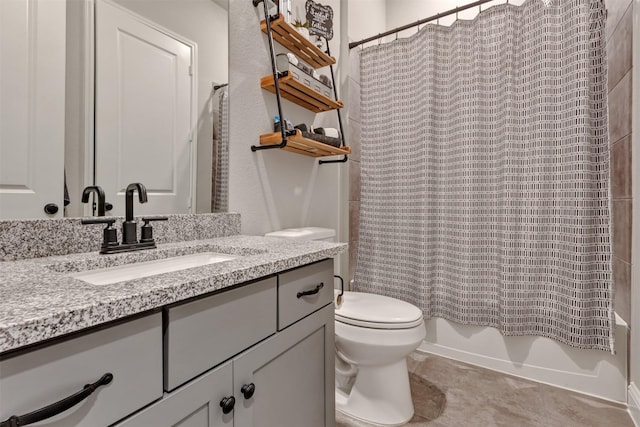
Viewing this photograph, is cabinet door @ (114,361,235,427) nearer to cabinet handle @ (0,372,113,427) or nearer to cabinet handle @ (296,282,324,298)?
cabinet handle @ (0,372,113,427)

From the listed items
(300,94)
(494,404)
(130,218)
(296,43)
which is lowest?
(494,404)

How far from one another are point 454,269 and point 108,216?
1746 mm

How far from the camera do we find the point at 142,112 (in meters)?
1.03

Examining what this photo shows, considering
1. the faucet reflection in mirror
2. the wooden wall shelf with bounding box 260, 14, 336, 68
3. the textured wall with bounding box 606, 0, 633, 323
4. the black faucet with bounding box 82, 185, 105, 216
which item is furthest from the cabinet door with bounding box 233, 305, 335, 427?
the textured wall with bounding box 606, 0, 633, 323

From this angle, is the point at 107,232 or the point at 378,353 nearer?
the point at 107,232

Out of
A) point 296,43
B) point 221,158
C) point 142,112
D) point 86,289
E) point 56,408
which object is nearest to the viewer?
point 56,408

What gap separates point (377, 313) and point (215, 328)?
930mm

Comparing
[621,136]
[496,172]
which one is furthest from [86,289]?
[621,136]

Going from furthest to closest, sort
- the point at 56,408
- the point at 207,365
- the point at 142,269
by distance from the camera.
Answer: the point at 142,269
the point at 207,365
the point at 56,408

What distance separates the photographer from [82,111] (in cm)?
88

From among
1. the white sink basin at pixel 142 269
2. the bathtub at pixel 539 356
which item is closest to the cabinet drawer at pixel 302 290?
the white sink basin at pixel 142 269

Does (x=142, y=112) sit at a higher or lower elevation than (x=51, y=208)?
higher

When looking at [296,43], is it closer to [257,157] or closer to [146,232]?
[257,157]

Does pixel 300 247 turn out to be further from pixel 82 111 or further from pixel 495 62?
pixel 495 62
